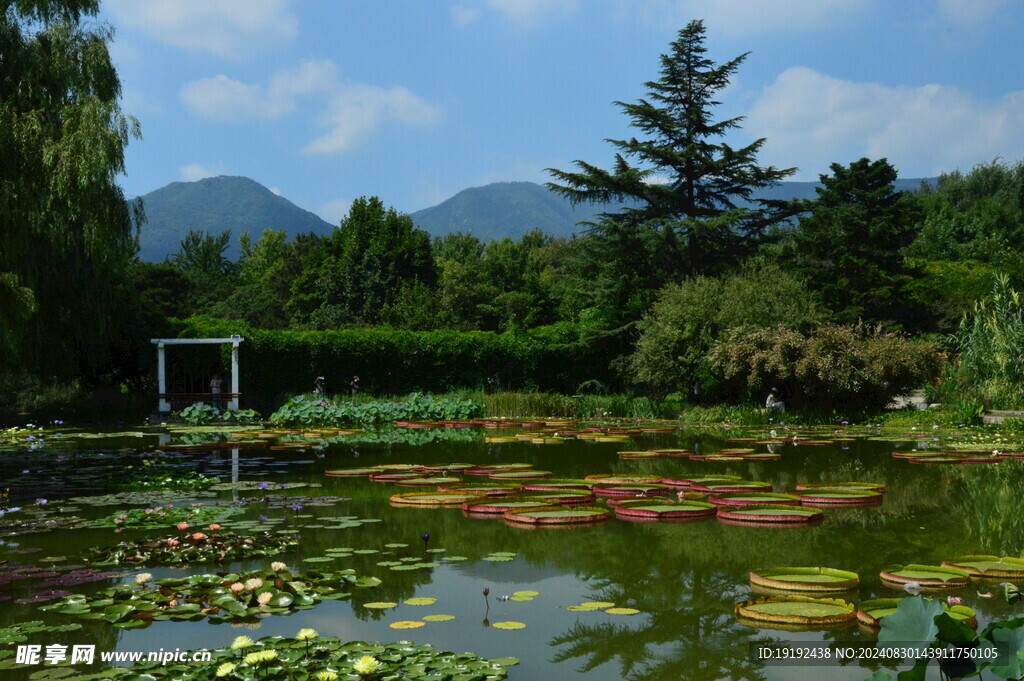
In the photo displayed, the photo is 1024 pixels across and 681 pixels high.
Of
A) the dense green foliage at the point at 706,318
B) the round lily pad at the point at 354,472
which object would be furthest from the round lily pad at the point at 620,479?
the dense green foliage at the point at 706,318

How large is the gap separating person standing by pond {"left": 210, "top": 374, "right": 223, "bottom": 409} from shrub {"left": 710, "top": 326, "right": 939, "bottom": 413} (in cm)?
1327

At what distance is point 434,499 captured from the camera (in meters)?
8.88

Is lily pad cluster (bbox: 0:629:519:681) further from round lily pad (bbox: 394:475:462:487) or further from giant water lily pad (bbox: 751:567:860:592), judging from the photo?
round lily pad (bbox: 394:475:462:487)

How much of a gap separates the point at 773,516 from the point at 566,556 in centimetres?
217

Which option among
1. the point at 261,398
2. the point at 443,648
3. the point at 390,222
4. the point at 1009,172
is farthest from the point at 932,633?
the point at 1009,172

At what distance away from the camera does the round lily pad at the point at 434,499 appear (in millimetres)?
8844

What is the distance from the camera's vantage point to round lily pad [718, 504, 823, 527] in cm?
759

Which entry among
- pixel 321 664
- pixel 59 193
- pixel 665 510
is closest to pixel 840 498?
pixel 665 510

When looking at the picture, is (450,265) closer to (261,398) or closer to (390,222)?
(390,222)

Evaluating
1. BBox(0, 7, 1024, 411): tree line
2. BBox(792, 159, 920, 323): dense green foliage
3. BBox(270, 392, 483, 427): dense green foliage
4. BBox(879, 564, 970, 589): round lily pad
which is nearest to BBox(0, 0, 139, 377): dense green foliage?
BBox(0, 7, 1024, 411): tree line

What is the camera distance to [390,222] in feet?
180

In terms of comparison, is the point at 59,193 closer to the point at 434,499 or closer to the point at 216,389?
the point at 434,499

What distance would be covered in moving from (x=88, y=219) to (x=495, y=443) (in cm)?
766

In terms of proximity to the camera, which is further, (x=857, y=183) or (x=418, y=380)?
(x=857, y=183)
